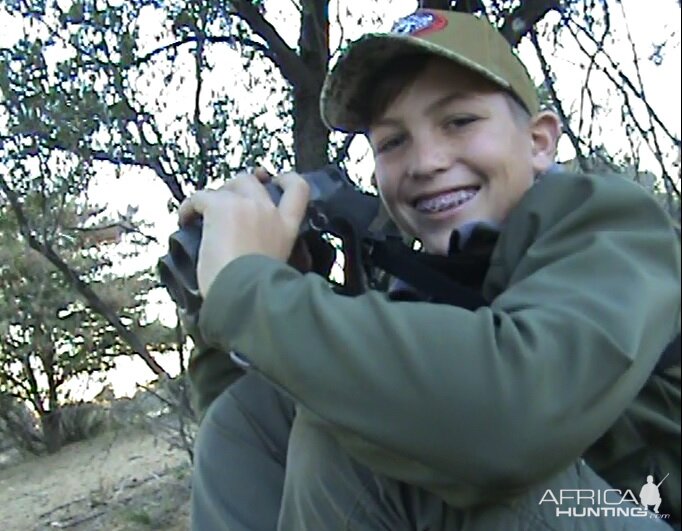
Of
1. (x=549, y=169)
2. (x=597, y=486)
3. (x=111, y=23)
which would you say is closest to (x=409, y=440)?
(x=597, y=486)

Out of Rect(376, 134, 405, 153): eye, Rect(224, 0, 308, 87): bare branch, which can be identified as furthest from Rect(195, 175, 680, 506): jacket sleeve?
Rect(224, 0, 308, 87): bare branch

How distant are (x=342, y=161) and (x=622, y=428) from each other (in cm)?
204

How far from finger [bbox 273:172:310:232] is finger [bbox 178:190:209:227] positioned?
3.2 inches

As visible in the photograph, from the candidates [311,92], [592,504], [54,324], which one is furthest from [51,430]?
[592,504]

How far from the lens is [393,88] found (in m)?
1.17

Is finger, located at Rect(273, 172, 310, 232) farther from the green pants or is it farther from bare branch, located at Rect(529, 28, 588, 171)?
bare branch, located at Rect(529, 28, 588, 171)

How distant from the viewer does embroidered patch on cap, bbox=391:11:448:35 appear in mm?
1132

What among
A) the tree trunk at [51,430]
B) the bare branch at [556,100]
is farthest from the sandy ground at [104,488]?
the bare branch at [556,100]

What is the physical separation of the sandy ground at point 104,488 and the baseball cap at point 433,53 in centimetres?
326

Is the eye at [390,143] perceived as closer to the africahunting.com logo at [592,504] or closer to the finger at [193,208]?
the finger at [193,208]

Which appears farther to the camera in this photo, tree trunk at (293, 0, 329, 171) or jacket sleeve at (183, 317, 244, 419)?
tree trunk at (293, 0, 329, 171)

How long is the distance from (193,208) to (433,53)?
321 mm

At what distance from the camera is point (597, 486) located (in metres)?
0.91

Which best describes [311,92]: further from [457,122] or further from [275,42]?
→ [457,122]
